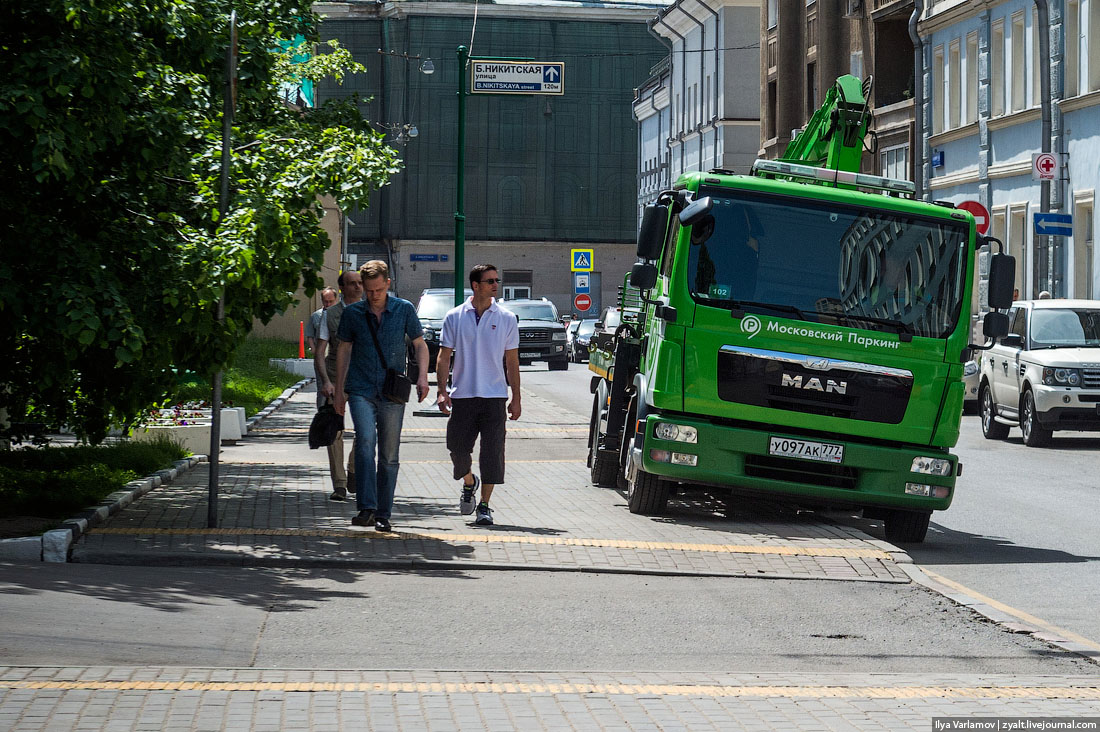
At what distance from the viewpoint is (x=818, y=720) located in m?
5.93

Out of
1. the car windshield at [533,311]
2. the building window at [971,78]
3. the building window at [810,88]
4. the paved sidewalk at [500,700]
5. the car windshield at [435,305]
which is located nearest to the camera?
the paved sidewalk at [500,700]

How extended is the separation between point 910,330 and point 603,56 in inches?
2900

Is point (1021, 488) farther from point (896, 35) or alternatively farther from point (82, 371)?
point (896, 35)

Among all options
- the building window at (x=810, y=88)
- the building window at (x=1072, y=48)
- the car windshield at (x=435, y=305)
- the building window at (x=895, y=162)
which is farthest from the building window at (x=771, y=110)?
the building window at (x=1072, y=48)

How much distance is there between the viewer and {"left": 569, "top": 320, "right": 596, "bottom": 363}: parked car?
52.8 metres

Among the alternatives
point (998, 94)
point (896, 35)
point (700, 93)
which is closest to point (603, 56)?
point (700, 93)

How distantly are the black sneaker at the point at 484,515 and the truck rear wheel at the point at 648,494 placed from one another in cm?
145

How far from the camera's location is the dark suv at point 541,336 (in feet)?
141

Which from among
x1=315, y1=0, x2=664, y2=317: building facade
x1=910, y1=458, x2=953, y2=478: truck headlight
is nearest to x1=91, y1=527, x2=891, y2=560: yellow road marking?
x1=910, y1=458, x2=953, y2=478: truck headlight

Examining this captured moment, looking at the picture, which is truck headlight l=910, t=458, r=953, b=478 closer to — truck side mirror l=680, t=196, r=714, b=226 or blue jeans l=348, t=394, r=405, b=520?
truck side mirror l=680, t=196, r=714, b=226

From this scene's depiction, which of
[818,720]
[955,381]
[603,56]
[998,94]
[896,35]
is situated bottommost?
[818,720]

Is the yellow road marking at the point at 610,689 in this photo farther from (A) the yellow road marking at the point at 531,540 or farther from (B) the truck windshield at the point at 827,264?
(B) the truck windshield at the point at 827,264

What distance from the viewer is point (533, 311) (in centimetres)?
4394

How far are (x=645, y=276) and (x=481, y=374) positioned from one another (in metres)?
1.56
